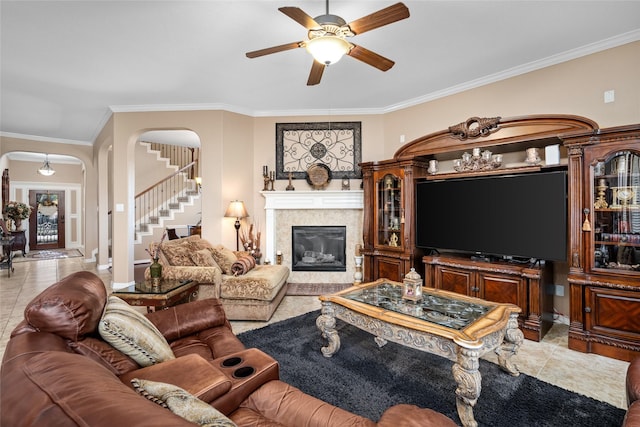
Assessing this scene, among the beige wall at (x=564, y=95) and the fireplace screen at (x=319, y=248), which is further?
the fireplace screen at (x=319, y=248)

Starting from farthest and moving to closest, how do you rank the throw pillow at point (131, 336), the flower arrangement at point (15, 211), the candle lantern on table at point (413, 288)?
the flower arrangement at point (15, 211), the candle lantern on table at point (413, 288), the throw pillow at point (131, 336)

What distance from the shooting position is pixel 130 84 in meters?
4.15

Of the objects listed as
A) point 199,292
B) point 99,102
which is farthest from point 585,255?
point 99,102

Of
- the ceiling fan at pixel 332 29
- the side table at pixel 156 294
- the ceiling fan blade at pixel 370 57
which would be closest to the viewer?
the ceiling fan at pixel 332 29

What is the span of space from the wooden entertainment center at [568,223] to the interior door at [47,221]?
11.3m

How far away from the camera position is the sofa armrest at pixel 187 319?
2129 mm

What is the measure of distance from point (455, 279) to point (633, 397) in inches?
87.8

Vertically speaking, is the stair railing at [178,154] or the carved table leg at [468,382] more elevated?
the stair railing at [178,154]

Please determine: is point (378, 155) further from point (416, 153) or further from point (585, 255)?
point (585, 255)

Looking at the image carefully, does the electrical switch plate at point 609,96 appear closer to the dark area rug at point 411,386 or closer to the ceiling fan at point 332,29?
the ceiling fan at point 332,29

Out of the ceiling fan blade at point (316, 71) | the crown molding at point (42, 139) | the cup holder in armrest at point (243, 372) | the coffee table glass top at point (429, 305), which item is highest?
the crown molding at point (42, 139)

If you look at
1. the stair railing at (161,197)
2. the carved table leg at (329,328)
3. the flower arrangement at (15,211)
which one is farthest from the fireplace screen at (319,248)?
the flower arrangement at (15,211)

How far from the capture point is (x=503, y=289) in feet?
11.1

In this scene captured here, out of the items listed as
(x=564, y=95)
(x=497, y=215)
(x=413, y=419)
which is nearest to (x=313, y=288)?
(x=497, y=215)
